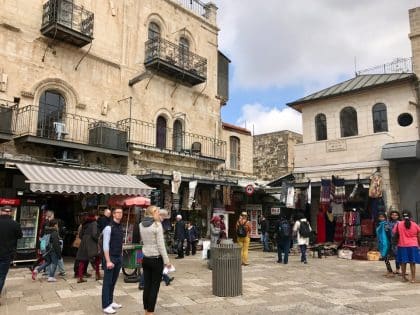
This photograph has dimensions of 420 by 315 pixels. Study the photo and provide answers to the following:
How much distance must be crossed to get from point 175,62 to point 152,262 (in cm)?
1394

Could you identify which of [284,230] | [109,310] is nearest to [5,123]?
[109,310]

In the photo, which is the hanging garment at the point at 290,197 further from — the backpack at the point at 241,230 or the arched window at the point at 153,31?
the arched window at the point at 153,31

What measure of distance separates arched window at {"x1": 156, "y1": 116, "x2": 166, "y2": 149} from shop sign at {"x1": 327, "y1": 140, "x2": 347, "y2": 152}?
886 cm

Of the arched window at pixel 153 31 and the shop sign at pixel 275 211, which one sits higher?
the arched window at pixel 153 31

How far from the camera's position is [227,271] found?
7.74 meters

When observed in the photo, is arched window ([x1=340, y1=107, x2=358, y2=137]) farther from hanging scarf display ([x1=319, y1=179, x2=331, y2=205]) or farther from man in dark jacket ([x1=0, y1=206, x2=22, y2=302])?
man in dark jacket ([x1=0, y1=206, x2=22, y2=302])

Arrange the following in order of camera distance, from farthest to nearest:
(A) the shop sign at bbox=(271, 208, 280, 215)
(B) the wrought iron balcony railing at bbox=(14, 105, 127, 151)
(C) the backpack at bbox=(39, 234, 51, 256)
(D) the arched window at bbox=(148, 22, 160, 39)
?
(A) the shop sign at bbox=(271, 208, 280, 215) → (D) the arched window at bbox=(148, 22, 160, 39) → (B) the wrought iron balcony railing at bbox=(14, 105, 127, 151) → (C) the backpack at bbox=(39, 234, 51, 256)

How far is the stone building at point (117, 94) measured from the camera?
43.2ft

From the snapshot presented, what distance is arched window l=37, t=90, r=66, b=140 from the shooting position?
1373 centimetres

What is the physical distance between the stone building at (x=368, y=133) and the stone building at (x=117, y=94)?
4.45 metres

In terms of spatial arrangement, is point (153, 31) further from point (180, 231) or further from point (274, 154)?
point (274, 154)

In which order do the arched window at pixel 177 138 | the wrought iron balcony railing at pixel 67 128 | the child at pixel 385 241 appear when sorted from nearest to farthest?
the child at pixel 385 241, the wrought iron balcony railing at pixel 67 128, the arched window at pixel 177 138

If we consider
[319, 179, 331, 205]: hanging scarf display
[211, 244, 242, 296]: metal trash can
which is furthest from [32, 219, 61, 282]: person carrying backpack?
[319, 179, 331, 205]: hanging scarf display

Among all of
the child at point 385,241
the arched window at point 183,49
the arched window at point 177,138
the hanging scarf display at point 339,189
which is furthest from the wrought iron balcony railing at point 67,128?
the child at point 385,241
